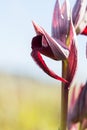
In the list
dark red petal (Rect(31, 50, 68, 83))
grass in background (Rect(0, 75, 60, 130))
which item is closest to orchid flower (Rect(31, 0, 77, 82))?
dark red petal (Rect(31, 50, 68, 83))

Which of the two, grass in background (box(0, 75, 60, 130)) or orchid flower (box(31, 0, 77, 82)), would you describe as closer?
orchid flower (box(31, 0, 77, 82))

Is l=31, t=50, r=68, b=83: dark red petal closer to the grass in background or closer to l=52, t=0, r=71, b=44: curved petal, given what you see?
l=52, t=0, r=71, b=44: curved petal

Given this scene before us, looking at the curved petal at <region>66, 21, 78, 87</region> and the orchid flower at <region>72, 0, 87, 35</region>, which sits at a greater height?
the orchid flower at <region>72, 0, 87, 35</region>

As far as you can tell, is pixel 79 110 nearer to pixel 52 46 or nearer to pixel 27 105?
pixel 52 46

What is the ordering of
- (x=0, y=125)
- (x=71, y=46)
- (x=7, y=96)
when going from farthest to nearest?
(x=7, y=96) → (x=0, y=125) → (x=71, y=46)

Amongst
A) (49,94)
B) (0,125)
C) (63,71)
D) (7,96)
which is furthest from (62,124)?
(49,94)

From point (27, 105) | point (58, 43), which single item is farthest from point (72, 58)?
point (27, 105)

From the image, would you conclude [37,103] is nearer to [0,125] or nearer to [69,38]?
[0,125]
